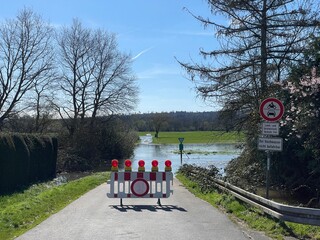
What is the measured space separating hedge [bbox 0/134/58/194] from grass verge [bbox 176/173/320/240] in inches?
366

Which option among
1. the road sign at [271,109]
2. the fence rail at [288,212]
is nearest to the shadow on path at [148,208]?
the fence rail at [288,212]

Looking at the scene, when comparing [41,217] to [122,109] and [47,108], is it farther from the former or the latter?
[122,109]

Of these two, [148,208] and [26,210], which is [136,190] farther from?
[26,210]

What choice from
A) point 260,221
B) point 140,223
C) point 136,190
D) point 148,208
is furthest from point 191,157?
point 260,221

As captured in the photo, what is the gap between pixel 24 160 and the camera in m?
21.7

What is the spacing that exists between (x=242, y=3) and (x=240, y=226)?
42.4ft

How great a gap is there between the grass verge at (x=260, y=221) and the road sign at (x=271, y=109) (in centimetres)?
219

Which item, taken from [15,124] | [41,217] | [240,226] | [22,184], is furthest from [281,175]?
[15,124]

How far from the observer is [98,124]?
173 ft

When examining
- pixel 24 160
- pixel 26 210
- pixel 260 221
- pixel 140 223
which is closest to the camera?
pixel 260 221

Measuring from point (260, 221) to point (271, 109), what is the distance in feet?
8.74

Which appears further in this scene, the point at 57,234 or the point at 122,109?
the point at 122,109

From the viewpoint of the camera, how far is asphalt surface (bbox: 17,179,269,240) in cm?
833

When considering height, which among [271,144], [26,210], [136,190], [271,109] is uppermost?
[271,109]
